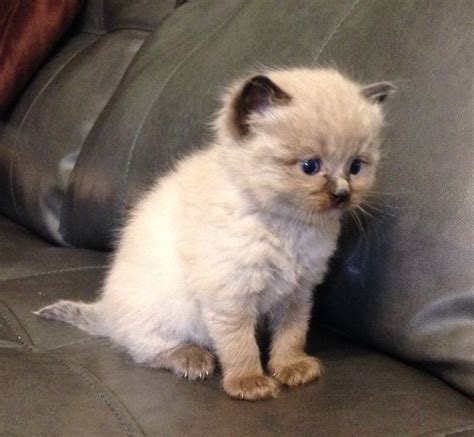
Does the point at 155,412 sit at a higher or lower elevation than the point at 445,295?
lower

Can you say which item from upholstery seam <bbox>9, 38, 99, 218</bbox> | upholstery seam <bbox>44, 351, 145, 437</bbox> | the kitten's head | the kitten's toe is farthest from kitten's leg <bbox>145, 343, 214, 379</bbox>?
upholstery seam <bbox>9, 38, 99, 218</bbox>

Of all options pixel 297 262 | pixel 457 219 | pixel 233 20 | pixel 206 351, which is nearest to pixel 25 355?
pixel 206 351

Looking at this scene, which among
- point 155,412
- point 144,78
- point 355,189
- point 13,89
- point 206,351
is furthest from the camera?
point 13,89

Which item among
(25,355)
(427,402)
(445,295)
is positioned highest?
(445,295)

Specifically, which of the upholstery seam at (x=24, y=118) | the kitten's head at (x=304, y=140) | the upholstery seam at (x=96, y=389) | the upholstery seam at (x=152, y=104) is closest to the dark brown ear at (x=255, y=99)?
the kitten's head at (x=304, y=140)

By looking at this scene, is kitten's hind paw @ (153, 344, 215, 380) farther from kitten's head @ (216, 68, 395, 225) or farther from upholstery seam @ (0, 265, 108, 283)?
upholstery seam @ (0, 265, 108, 283)

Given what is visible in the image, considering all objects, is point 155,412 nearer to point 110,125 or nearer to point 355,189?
point 355,189

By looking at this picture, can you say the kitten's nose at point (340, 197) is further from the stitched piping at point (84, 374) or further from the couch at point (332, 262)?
the stitched piping at point (84, 374)
